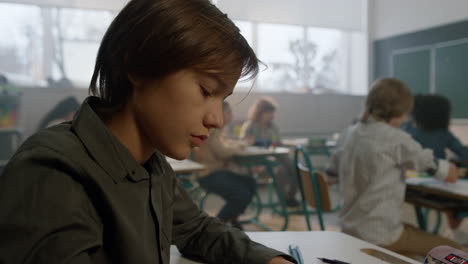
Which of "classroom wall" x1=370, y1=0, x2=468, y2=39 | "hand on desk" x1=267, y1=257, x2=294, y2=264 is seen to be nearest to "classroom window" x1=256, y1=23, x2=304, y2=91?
"classroom wall" x1=370, y1=0, x2=468, y2=39

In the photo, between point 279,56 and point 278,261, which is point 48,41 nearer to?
point 279,56

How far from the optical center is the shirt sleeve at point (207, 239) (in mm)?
867

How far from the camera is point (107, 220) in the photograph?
601 millimetres

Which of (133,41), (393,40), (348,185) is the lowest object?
(348,185)

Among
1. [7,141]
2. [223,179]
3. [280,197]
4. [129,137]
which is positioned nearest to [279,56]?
[280,197]

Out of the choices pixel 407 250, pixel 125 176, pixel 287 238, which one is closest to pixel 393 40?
pixel 407 250

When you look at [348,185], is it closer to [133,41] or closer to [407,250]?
[407,250]

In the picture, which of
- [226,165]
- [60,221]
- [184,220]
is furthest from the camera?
[226,165]

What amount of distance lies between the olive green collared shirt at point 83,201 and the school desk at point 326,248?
5.2 inches

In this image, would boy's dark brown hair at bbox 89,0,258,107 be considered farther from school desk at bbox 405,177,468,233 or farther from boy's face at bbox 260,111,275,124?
boy's face at bbox 260,111,275,124

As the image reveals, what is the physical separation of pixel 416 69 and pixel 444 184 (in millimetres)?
4389

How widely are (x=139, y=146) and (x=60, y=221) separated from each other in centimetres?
23

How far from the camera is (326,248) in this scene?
3.16ft

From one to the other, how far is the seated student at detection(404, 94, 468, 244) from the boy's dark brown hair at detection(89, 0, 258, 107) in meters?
2.81
